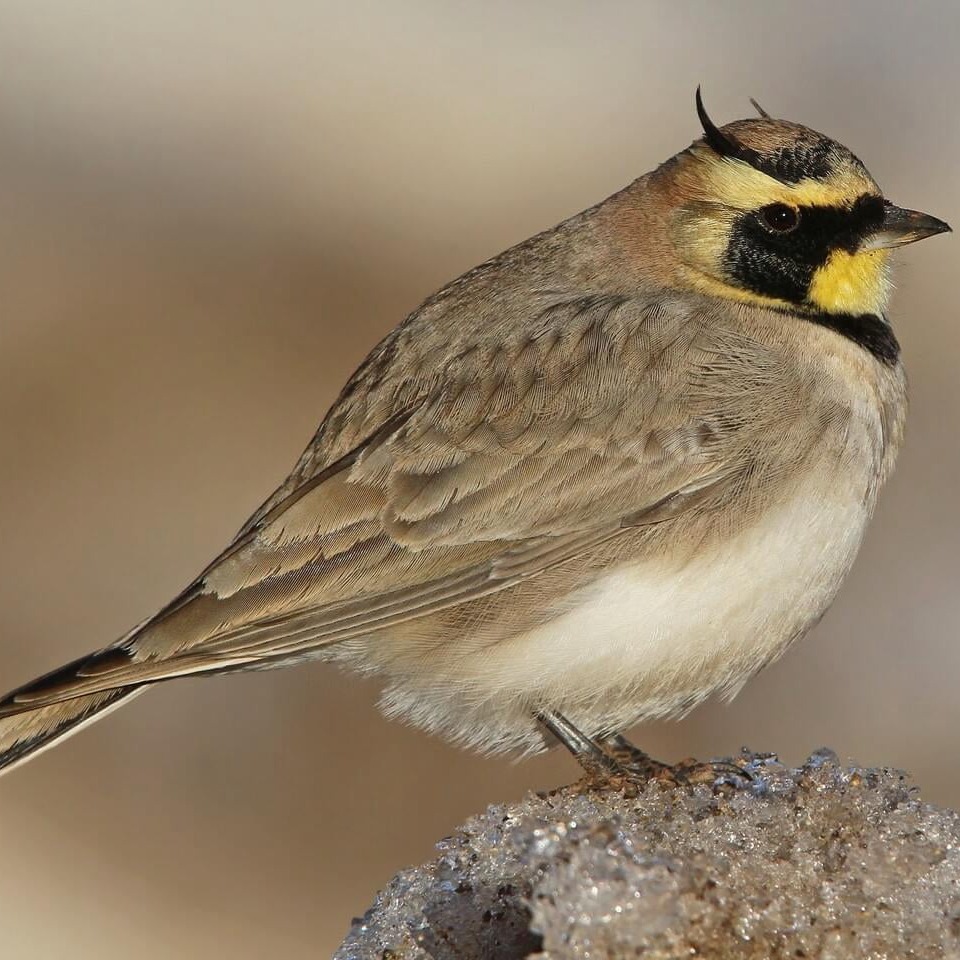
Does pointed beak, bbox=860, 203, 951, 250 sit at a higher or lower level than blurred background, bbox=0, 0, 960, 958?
lower

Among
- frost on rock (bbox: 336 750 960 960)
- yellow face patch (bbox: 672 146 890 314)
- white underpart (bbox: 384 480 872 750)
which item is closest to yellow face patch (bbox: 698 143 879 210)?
yellow face patch (bbox: 672 146 890 314)

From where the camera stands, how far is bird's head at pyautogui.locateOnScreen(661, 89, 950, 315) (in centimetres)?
495

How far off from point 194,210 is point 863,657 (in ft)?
17.2

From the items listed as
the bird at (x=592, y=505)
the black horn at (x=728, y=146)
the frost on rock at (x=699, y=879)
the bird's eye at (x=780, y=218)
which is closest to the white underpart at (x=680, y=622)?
the bird at (x=592, y=505)

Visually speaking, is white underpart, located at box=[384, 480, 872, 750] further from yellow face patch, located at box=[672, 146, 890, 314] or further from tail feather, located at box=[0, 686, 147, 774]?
tail feather, located at box=[0, 686, 147, 774]

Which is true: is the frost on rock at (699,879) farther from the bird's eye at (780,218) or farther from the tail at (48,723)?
the bird's eye at (780,218)

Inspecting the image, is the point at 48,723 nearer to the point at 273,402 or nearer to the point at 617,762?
the point at 617,762

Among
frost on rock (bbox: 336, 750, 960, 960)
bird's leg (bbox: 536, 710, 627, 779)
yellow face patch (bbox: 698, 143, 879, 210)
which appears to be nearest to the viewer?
frost on rock (bbox: 336, 750, 960, 960)

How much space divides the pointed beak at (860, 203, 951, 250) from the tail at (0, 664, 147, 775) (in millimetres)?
2516

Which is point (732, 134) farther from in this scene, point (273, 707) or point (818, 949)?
point (273, 707)

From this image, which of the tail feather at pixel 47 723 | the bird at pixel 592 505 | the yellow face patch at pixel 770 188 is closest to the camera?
the tail feather at pixel 47 723

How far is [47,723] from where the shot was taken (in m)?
4.34

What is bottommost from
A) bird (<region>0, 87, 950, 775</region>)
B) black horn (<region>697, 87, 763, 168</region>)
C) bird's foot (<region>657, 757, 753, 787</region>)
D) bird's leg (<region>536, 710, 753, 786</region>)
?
bird's foot (<region>657, 757, 753, 787</region>)

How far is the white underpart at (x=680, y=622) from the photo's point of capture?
4.55 m
